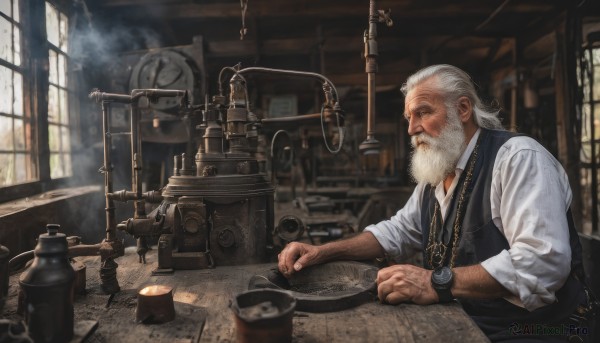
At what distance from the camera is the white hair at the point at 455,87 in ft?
8.13

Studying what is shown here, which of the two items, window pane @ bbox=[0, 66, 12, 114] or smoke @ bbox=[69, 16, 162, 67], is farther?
smoke @ bbox=[69, 16, 162, 67]

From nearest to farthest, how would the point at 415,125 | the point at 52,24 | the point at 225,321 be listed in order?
the point at 225,321 → the point at 415,125 → the point at 52,24

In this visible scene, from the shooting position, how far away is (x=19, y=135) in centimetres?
411

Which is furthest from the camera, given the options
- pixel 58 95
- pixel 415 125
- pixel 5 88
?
pixel 58 95

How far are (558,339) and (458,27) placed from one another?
18.9ft

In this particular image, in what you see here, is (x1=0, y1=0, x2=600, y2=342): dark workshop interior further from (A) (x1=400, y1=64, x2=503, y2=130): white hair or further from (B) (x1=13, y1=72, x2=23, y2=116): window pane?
(A) (x1=400, y1=64, x2=503, y2=130): white hair

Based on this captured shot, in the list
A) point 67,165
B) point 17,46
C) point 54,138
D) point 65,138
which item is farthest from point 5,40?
point 67,165

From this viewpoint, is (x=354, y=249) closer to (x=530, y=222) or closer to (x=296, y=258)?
(x=296, y=258)

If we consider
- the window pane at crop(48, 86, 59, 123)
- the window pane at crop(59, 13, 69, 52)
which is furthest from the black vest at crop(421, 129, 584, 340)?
the window pane at crop(59, 13, 69, 52)

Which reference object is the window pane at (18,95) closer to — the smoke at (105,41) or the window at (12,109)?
the window at (12,109)

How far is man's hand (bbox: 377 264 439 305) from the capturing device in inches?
76.4

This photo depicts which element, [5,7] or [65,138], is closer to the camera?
[5,7]

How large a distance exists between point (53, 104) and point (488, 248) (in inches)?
195

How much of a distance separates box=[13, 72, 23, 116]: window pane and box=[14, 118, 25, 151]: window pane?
88 millimetres
